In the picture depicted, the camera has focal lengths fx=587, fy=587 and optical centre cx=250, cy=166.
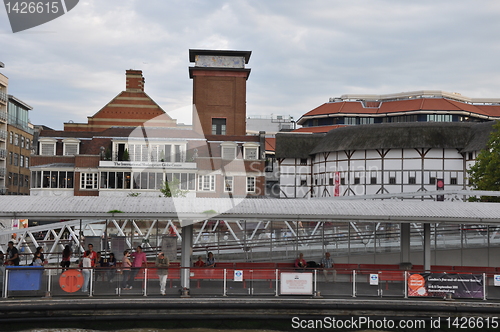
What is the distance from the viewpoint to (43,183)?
54562 millimetres

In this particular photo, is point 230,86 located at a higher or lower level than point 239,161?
higher

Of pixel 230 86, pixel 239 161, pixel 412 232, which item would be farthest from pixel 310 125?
pixel 412 232

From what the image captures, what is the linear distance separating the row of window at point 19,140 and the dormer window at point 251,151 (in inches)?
1178

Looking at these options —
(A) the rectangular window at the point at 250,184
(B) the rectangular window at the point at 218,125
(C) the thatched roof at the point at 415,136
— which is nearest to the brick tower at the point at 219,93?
(B) the rectangular window at the point at 218,125

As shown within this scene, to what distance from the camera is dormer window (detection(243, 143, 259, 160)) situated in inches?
2309

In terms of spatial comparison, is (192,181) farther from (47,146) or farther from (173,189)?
(47,146)

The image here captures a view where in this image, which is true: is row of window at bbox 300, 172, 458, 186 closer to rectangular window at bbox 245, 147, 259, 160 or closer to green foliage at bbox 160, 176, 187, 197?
rectangular window at bbox 245, 147, 259, 160

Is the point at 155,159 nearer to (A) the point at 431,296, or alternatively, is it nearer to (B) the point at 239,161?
(B) the point at 239,161

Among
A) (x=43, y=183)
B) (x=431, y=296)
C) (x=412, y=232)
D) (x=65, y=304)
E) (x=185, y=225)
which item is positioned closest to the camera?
(x=65, y=304)

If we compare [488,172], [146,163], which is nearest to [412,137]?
[488,172]

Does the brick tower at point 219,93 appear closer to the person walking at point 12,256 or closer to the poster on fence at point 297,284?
the person walking at point 12,256

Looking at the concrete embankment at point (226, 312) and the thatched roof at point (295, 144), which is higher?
the thatched roof at point (295, 144)

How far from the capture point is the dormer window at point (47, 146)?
5706cm

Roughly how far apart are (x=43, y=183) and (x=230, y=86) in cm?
2575
